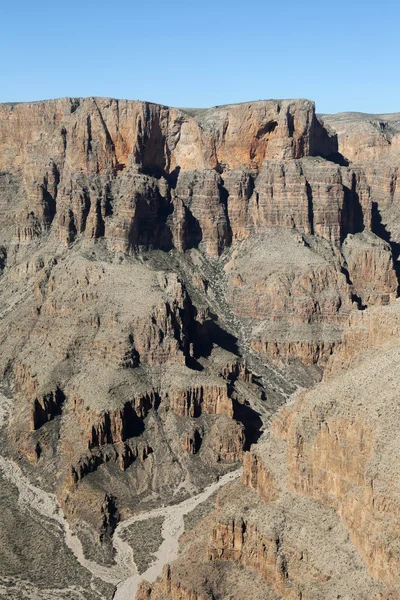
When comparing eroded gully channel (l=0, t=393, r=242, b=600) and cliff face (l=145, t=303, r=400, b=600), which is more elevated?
cliff face (l=145, t=303, r=400, b=600)

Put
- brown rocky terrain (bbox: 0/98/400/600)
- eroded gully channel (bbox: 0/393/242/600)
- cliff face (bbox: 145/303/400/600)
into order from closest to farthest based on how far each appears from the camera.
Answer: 1. cliff face (bbox: 145/303/400/600)
2. brown rocky terrain (bbox: 0/98/400/600)
3. eroded gully channel (bbox: 0/393/242/600)

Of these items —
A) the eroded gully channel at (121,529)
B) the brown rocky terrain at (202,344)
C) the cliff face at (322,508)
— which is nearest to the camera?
the cliff face at (322,508)

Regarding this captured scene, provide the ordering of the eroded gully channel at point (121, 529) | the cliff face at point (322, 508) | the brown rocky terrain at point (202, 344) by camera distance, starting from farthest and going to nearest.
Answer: the eroded gully channel at point (121, 529) < the brown rocky terrain at point (202, 344) < the cliff face at point (322, 508)

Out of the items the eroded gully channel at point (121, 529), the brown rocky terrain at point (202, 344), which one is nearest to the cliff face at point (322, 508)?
the brown rocky terrain at point (202, 344)

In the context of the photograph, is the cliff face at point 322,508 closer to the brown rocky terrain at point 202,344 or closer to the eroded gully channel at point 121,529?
the brown rocky terrain at point 202,344

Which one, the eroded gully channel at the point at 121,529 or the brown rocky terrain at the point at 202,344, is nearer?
the brown rocky terrain at the point at 202,344

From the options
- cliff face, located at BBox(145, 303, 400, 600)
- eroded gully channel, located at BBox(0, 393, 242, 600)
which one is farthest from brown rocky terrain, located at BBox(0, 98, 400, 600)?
eroded gully channel, located at BBox(0, 393, 242, 600)

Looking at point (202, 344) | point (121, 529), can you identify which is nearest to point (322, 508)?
point (121, 529)

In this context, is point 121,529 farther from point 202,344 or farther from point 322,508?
point 202,344

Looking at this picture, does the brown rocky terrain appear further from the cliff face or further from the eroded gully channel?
the eroded gully channel
